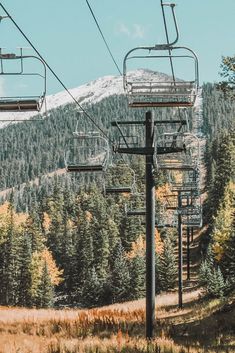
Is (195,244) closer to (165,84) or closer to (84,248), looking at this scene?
(84,248)

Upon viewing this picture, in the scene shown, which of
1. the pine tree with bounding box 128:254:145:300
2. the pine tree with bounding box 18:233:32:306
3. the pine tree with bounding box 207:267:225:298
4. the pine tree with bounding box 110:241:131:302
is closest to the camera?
the pine tree with bounding box 207:267:225:298

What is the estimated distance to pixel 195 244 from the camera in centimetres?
9900

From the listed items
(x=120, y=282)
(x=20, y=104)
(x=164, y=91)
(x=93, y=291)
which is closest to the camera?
(x=20, y=104)

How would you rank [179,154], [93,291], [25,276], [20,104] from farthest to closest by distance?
[25,276] → [93,291] → [179,154] → [20,104]

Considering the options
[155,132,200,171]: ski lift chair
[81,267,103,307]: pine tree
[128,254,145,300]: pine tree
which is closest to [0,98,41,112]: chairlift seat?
[155,132,200,171]: ski lift chair

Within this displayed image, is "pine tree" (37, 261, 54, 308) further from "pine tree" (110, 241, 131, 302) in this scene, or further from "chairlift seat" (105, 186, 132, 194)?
"chairlift seat" (105, 186, 132, 194)

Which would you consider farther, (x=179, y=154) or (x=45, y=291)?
(x=45, y=291)

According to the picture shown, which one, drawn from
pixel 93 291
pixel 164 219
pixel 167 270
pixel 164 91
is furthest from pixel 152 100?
pixel 93 291

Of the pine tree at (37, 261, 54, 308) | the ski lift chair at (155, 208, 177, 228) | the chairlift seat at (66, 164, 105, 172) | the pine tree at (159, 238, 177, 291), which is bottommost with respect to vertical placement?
the pine tree at (37, 261, 54, 308)

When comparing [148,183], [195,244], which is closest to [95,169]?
[148,183]

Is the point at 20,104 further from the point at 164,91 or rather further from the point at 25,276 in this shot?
the point at 25,276

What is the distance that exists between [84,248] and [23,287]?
1355 cm

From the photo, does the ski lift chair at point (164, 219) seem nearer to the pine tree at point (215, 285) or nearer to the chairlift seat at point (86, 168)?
the pine tree at point (215, 285)

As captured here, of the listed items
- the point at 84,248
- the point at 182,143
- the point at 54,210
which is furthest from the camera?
the point at 54,210
